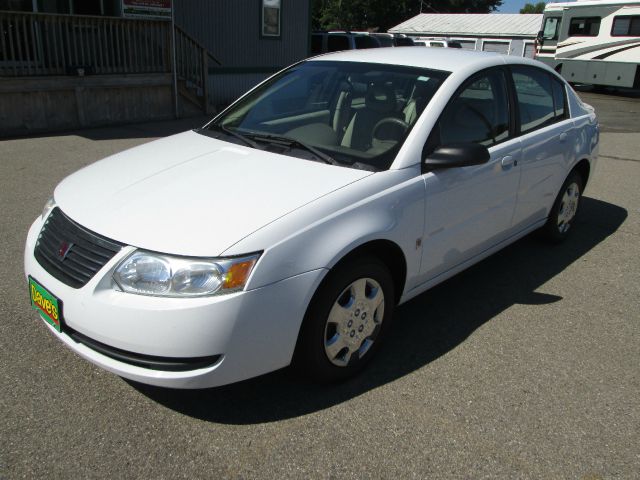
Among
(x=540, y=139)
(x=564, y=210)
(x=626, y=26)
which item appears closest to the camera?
(x=540, y=139)

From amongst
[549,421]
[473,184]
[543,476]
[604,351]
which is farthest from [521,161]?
[543,476]

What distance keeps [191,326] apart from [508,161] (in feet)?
8.37

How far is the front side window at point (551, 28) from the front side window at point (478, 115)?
2327cm

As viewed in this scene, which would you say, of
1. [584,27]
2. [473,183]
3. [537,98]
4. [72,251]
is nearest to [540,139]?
[537,98]

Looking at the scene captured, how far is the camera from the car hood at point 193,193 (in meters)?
2.58

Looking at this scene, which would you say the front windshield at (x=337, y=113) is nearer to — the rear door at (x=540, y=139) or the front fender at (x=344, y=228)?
the front fender at (x=344, y=228)

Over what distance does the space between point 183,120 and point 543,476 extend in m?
10.9

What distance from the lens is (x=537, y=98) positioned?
461 cm

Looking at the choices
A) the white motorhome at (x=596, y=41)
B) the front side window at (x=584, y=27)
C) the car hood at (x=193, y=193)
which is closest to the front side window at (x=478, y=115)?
the car hood at (x=193, y=193)

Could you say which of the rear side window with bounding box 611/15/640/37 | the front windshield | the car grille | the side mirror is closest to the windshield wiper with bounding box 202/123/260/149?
the front windshield

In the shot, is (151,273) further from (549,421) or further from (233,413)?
(549,421)

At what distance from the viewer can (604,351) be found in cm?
358

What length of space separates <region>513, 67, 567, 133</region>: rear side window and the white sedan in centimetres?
4

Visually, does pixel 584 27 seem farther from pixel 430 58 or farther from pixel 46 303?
pixel 46 303
